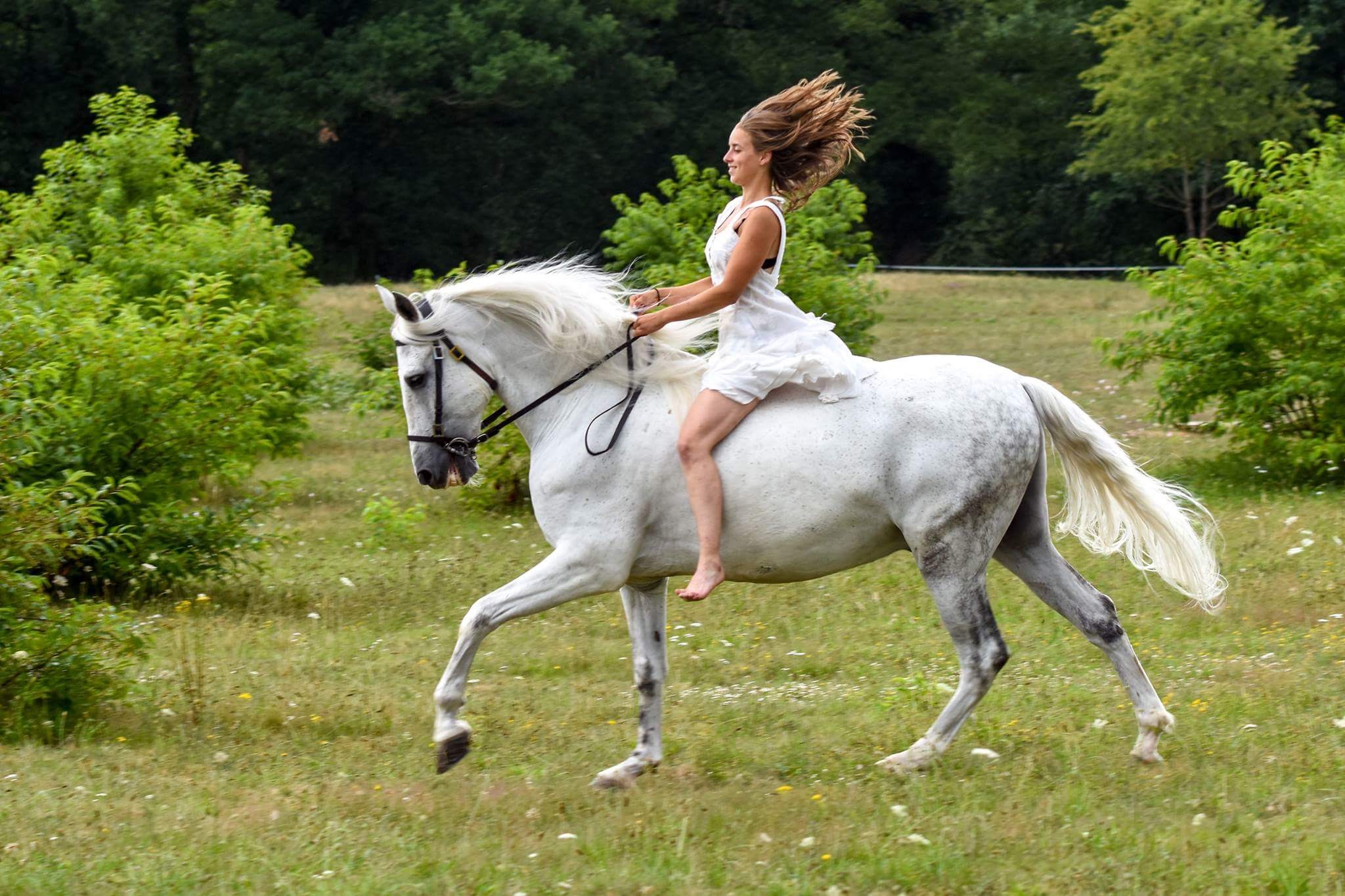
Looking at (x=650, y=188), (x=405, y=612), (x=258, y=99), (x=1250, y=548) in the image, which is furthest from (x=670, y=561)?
(x=650, y=188)

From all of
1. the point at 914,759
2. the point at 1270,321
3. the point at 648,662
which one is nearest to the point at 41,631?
the point at 648,662

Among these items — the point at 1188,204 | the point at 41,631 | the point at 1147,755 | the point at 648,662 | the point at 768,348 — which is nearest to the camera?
the point at 768,348

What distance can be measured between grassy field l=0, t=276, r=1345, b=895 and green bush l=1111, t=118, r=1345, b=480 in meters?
1.60

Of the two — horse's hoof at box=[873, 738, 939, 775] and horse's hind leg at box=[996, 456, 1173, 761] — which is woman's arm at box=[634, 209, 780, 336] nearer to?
horse's hind leg at box=[996, 456, 1173, 761]

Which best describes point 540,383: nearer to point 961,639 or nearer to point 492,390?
point 492,390

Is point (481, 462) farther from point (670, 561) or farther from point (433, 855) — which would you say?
point (433, 855)

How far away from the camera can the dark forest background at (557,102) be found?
138ft

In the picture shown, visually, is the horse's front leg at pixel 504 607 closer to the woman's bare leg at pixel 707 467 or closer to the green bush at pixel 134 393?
the woman's bare leg at pixel 707 467

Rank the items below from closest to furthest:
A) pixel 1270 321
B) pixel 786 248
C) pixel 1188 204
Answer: pixel 1270 321
pixel 786 248
pixel 1188 204

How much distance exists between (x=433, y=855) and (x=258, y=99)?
4003cm

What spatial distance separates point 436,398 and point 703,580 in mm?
1362

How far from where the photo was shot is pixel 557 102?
151 ft

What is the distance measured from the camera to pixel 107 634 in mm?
6918

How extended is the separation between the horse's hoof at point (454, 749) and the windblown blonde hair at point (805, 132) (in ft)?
8.40
